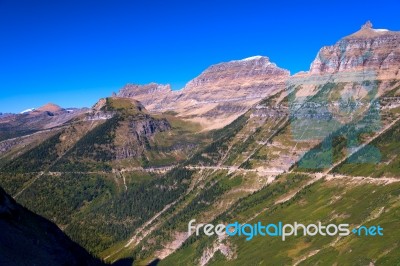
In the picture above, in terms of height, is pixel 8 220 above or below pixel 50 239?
above

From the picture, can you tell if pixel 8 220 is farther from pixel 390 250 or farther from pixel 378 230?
pixel 378 230

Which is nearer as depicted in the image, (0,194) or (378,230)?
(0,194)

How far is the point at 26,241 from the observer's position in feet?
454

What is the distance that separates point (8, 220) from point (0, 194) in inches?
495

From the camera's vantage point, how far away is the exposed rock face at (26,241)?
124 metres

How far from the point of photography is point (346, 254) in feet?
621

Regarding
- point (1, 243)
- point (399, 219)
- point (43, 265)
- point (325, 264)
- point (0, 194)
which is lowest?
point (325, 264)

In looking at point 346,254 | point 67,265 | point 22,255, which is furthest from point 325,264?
point 22,255

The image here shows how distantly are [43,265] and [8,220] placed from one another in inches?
1244

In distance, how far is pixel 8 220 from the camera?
151375mm

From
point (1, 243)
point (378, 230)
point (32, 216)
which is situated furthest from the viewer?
point (378, 230)

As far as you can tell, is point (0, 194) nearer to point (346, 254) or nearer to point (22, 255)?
point (22, 255)

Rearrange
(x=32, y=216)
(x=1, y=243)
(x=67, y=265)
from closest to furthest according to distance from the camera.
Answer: (x=1, y=243), (x=67, y=265), (x=32, y=216)

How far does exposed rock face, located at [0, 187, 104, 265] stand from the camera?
124306mm
